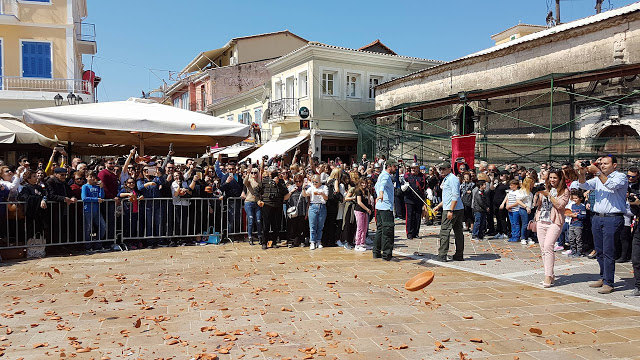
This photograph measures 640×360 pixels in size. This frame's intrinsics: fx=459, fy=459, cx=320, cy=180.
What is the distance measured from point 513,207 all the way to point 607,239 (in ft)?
15.5

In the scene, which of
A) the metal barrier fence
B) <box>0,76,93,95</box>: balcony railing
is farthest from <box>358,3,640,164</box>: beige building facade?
<box>0,76,93,95</box>: balcony railing

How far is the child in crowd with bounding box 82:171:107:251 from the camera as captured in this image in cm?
934

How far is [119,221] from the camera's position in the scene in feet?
32.9

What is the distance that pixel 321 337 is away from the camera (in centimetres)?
470

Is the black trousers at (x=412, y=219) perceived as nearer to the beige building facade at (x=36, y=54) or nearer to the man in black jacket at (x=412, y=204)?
the man in black jacket at (x=412, y=204)

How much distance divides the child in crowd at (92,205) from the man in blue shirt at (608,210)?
8951mm

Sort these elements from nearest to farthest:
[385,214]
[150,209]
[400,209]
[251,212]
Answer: [385,214], [150,209], [251,212], [400,209]

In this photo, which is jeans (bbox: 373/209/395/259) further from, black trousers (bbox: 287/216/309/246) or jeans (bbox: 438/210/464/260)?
black trousers (bbox: 287/216/309/246)

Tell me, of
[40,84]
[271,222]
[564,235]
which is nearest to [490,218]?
[564,235]

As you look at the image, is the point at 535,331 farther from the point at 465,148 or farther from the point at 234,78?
the point at 234,78

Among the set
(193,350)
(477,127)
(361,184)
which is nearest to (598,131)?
(477,127)

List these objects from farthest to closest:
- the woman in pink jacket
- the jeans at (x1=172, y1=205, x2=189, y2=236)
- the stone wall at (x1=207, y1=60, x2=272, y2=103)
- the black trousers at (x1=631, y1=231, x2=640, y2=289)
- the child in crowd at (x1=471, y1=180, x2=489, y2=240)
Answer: the stone wall at (x1=207, y1=60, x2=272, y2=103), the child in crowd at (x1=471, y1=180, x2=489, y2=240), the jeans at (x1=172, y1=205, x2=189, y2=236), the woman in pink jacket, the black trousers at (x1=631, y1=231, x2=640, y2=289)

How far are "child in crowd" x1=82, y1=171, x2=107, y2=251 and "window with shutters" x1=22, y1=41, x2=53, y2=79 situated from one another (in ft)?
59.5

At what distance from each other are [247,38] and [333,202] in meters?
28.6
